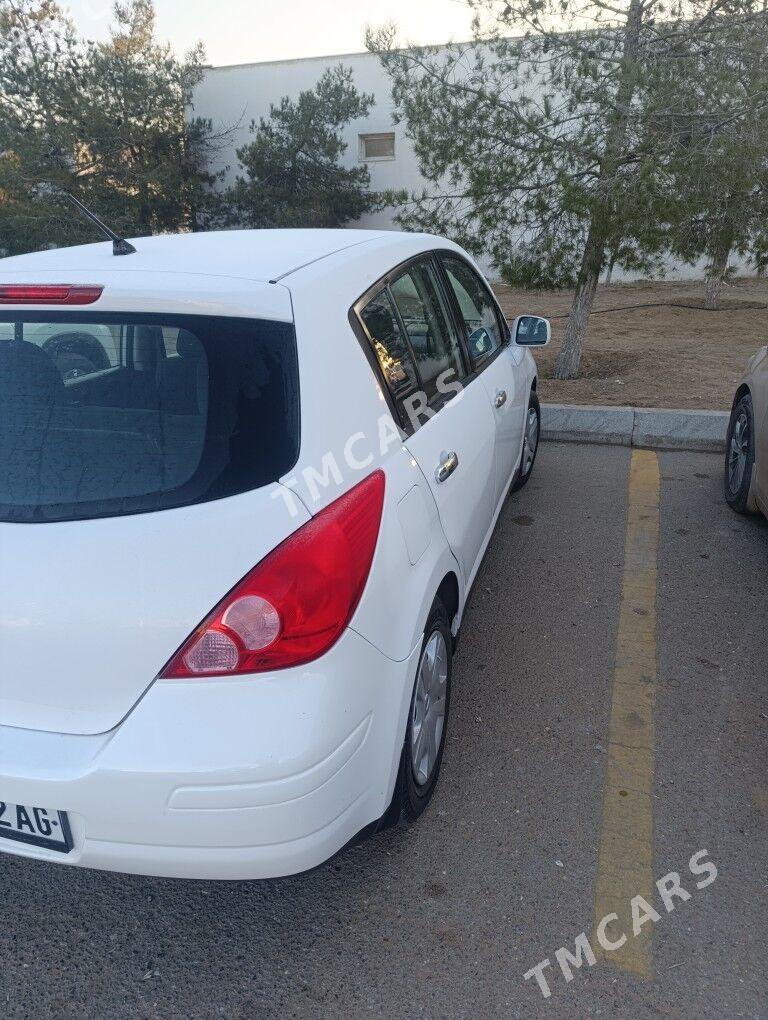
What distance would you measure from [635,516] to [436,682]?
268 centimetres

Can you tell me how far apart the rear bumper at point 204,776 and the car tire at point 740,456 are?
3.53m

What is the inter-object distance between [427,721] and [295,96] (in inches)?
857

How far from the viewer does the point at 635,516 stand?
4.69 m

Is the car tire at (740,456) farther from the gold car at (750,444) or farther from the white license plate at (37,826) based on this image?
the white license plate at (37,826)

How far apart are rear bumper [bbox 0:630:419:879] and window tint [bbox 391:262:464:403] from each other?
4.12 feet

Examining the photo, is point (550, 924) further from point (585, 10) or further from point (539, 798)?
point (585, 10)

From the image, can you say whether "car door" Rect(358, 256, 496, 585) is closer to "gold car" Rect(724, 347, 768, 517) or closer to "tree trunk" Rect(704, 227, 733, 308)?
"gold car" Rect(724, 347, 768, 517)

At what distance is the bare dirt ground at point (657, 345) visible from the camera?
742 cm

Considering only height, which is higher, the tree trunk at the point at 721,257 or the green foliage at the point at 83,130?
the green foliage at the point at 83,130

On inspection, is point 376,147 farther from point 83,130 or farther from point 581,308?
point 581,308

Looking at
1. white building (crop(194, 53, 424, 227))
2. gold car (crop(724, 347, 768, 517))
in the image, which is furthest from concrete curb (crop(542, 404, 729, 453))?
white building (crop(194, 53, 424, 227))

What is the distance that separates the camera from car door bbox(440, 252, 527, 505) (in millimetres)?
3414

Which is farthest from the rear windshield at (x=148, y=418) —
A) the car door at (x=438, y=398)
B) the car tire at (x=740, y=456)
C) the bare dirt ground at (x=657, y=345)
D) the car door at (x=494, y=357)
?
the bare dirt ground at (x=657, y=345)

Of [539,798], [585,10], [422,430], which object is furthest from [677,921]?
[585,10]
